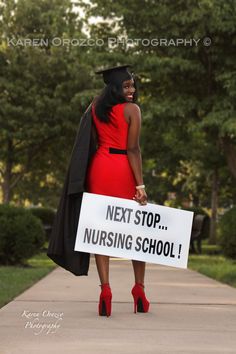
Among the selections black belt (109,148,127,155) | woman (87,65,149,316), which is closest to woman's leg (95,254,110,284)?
woman (87,65,149,316)

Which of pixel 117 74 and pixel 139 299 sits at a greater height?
pixel 117 74

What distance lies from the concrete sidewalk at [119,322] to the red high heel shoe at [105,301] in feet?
0.23

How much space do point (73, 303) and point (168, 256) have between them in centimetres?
173

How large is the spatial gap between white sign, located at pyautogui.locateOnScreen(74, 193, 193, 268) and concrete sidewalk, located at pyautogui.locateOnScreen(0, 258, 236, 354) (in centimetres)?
54

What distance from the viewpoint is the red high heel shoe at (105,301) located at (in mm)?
7324

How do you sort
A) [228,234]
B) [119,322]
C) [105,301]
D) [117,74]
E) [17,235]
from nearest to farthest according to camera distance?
1. [119,322]
2. [105,301]
3. [117,74]
4. [17,235]
5. [228,234]

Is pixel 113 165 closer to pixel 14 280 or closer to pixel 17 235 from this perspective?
pixel 14 280

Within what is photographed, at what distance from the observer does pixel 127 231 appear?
23.7 feet

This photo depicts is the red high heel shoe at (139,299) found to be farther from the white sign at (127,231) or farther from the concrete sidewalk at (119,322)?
the white sign at (127,231)

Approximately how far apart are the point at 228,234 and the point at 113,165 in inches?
353

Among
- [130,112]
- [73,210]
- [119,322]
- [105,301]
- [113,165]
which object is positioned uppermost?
[130,112]

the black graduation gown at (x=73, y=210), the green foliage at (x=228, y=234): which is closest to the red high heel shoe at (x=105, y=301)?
the black graduation gown at (x=73, y=210)

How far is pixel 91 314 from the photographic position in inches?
301

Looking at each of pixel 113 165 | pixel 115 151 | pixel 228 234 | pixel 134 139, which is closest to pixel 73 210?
pixel 113 165
